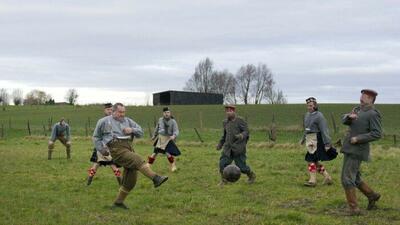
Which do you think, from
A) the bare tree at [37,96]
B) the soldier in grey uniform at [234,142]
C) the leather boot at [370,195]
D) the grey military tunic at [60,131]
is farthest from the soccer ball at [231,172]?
the bare tree at [37,96]

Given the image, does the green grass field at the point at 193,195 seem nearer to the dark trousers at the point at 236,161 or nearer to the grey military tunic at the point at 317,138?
the dark trousers at the point at 236,161

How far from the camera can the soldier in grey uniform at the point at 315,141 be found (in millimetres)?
12773

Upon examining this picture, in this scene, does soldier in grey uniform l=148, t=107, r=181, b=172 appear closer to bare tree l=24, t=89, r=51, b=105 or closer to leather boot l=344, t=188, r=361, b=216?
leather boot l=344, t=188, r=361, b=216

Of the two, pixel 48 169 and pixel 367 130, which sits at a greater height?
pixel 367 130

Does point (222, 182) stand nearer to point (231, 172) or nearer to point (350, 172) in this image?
point (231, 172)

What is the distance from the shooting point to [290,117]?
5303 centimetres

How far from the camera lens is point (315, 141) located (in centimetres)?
1292

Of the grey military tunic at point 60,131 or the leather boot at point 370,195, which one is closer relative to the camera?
the leather boot at point 370,195

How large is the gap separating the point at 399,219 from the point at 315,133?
13.4 feet

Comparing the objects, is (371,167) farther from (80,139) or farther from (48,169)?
(80,139)

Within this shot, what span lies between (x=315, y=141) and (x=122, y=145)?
498 cm

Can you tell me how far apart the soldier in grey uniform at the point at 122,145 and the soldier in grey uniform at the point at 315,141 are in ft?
14.6

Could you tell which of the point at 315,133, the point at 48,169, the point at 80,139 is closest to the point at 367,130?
the point at 315,133

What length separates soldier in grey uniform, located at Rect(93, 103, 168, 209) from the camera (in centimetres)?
982
